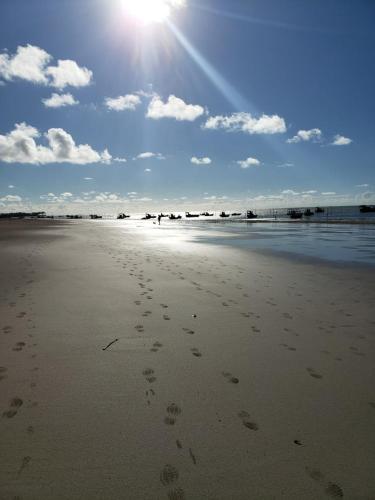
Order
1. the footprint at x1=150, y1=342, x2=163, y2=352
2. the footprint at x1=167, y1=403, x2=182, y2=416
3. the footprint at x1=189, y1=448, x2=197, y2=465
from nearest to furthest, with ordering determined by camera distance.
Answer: the footprint at x1=189, y1=448, x2=197, y2=465 → the footprint at x1=167, y1=403, x2=182, y2=416 → the footprint at x1=150, y1=342, x2=163, y2=352

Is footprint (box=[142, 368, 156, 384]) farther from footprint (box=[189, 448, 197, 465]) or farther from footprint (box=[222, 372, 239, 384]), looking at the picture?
footprint (box=[189, 448, 197, 465])

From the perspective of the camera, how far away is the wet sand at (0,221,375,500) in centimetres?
299

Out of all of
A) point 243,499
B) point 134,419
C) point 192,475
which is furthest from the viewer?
point 134,419

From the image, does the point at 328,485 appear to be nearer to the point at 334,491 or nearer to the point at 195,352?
the point at 334,491

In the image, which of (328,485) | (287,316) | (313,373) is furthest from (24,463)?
(287,316)

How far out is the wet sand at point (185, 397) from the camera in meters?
2.99

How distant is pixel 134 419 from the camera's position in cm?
386

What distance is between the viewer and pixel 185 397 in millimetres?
4367

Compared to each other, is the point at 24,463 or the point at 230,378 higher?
the point at 24,463

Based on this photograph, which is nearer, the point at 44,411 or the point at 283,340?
the point at 44,411

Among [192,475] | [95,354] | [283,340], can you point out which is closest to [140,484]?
[192,475]

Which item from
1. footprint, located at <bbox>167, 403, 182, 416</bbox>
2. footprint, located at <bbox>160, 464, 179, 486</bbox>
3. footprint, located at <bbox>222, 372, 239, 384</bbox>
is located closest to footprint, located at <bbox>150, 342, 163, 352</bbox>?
footprint, located at <bbox>222, 372, 239, 384</bbox>

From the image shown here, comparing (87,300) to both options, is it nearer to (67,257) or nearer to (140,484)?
(140,484)

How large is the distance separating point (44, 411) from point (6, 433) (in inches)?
19.9
